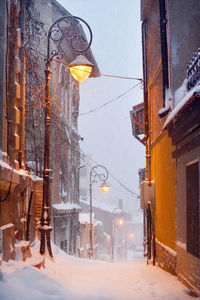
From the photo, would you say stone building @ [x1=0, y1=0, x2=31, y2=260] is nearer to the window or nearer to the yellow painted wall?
the window

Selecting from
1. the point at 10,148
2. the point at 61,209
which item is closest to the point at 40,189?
the point at 61,209

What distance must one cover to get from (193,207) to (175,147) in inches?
79.5

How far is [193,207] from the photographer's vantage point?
7191 millimetres

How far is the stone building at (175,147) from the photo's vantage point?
7.01 meters

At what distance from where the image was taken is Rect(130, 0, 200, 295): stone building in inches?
276

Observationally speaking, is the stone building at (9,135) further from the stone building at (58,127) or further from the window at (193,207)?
the stone building at (58,127)

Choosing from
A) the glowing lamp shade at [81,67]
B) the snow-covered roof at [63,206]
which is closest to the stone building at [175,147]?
the glowing lamp shade at [81,67]

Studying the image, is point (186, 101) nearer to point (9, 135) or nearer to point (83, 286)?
point (9, 135)

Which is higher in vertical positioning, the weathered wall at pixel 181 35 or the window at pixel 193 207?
the weathered wall at pixel 181 35

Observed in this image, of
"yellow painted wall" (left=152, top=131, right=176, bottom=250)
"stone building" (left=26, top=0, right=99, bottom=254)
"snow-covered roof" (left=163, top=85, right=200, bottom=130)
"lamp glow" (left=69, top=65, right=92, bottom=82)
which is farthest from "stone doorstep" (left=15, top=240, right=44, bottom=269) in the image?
"stone building" (left=26, top=0, right=99, bottom=254)

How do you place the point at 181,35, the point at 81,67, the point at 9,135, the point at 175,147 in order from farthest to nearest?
the point at 81,67 < the point at 181,35 < the point at 175,147 < the point at 9,135

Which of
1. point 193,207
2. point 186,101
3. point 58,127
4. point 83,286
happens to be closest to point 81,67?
point 186,101

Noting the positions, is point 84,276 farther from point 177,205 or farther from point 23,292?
point 23,292

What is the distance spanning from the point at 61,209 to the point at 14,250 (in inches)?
493
